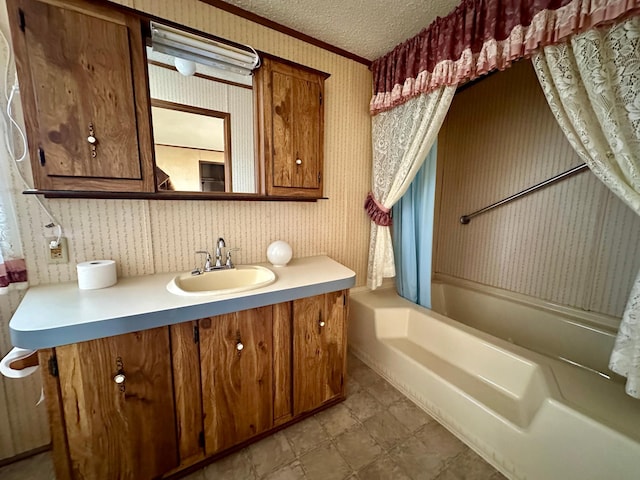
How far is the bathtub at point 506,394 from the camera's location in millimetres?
868

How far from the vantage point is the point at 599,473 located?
840 mm

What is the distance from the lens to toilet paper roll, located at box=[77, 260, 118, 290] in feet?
3.34

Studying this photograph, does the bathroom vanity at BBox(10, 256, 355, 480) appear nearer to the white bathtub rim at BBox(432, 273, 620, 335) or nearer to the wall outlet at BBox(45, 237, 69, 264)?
the wall outlet at BBox(45, 237, 69, 264)

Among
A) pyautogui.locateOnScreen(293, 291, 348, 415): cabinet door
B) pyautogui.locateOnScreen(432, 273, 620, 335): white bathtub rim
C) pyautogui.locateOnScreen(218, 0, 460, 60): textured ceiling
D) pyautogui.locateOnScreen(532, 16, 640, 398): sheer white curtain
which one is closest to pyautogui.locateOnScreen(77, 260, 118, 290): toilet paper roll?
pyautogui.locateOnScreen(293, 291, 348, 415): cabinet door

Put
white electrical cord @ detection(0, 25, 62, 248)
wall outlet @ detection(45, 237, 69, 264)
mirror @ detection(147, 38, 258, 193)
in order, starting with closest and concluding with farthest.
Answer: white electrical cord @ detection(0, 25, 62, 248) < wall outlet @ detection(45, 237, 69, 264) < mirror @ detection(147, 38, 258, 193)

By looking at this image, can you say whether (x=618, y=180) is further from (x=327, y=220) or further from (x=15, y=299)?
(x=15, y=299)

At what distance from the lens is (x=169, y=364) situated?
0.94m

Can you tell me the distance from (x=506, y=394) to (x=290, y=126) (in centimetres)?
196

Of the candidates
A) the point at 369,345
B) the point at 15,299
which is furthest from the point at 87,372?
the point at 369,345

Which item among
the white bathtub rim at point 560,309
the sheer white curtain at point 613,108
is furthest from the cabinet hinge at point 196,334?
the white bathtub rim at point 560,309

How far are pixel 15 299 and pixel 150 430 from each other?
2.83ft

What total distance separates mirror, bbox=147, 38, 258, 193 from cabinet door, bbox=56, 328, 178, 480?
73cm

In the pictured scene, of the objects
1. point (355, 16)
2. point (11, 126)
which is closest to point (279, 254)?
point (11, 126)

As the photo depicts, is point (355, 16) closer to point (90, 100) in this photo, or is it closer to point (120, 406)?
point (90, 100)
